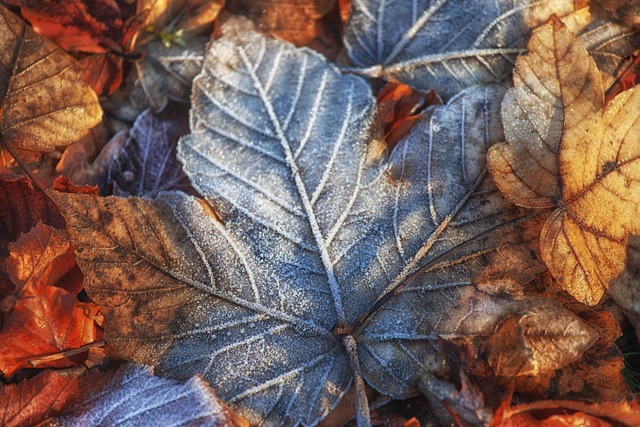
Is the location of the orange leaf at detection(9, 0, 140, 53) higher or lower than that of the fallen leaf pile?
higher

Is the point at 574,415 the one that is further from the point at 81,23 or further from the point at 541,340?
the point at 81,23

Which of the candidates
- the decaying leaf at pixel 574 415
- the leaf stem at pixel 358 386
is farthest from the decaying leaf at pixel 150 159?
the decaying leaf at pixel 574 415

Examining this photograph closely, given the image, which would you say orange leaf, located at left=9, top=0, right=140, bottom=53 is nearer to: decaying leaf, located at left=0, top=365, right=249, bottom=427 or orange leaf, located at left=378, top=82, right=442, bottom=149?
orange leaf, located at left=378, top=82, right=442, bottom=149

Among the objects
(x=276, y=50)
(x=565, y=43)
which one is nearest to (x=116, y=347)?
(x=276, y=50)

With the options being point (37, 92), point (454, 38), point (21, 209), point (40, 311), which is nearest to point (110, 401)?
point (40, 311)

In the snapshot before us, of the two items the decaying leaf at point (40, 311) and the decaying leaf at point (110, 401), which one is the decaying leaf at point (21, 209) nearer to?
the decaying leaf at point (40, 311)

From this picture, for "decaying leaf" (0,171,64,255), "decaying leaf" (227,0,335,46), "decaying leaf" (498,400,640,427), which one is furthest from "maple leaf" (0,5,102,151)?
"decaying leaf" (498,400,640,427)
